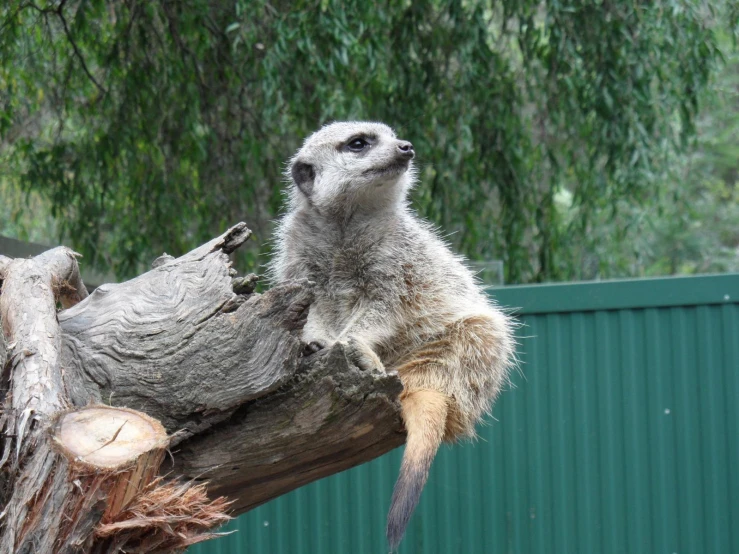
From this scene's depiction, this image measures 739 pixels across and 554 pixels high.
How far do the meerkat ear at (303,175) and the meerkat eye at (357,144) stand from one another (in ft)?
0.63

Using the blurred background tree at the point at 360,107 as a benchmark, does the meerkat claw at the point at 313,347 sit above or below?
below

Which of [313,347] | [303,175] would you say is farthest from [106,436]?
[303,175]

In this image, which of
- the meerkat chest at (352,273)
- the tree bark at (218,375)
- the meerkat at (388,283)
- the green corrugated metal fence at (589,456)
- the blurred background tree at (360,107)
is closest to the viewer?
the tree bark at (218,375)

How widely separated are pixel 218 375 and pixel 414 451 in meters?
0.57

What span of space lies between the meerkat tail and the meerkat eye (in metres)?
1.18

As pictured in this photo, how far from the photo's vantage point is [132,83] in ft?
20.2

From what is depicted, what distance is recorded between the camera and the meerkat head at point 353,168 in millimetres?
3232

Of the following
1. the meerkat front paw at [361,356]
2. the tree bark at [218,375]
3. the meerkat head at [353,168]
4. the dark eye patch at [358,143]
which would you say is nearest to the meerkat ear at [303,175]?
the meerkat head at [353,168]

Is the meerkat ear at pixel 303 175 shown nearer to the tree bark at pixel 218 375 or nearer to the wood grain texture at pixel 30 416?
the tree bark at pixel 218 375

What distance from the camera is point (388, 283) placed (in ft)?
9.85

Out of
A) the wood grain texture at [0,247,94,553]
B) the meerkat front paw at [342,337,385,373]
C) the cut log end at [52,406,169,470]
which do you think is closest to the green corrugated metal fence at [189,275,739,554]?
the meerkat front paw at [342,337,385,373]

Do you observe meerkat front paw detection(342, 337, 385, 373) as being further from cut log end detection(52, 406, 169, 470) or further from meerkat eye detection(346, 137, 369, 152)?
meerkat eye detection(346, 137, 369, 152)

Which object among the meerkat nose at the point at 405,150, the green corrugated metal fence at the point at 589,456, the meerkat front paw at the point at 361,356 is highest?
the meerkat nose at the point at 405,150

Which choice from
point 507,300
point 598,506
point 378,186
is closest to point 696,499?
point 598,506
